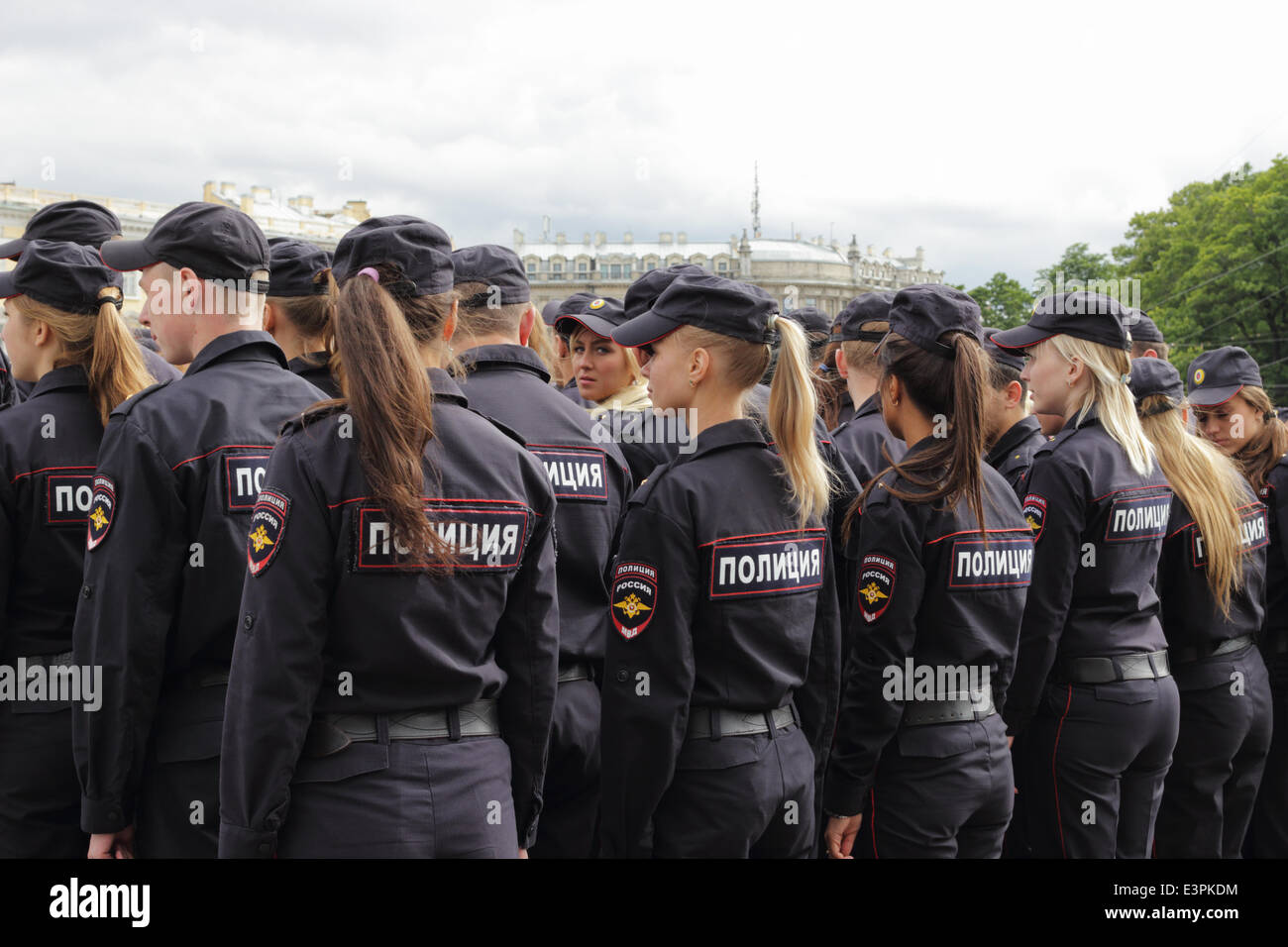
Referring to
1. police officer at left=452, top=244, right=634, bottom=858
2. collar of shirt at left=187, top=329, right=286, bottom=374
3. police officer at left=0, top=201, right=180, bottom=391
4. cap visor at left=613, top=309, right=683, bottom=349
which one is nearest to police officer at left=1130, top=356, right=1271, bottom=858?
police officer at left=452, top=244, right=634, bottom=858

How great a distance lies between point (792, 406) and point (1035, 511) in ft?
5.63

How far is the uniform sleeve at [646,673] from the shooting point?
3.55 metres

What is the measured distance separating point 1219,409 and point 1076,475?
2283mm

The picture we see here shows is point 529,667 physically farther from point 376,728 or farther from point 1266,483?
point 1266,483

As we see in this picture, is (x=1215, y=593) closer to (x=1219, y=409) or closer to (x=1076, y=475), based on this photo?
(x=1076, y=475)

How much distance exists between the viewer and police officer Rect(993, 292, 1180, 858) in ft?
15.9

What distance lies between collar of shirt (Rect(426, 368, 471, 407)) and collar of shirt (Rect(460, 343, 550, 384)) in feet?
4.22

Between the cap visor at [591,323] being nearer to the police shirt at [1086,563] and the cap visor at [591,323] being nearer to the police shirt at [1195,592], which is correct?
the police shirt at [1086,563]

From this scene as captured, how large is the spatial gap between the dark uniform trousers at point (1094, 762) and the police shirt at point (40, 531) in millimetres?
3822

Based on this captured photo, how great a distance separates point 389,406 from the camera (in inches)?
115

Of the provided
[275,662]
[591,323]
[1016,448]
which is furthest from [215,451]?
[1016,448]

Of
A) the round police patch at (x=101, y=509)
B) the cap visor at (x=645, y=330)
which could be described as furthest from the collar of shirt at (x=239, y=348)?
the cap visor at (x=645, y=330)

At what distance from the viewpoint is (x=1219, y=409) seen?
6.71 meters

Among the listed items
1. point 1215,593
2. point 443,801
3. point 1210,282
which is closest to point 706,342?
point 443,801
